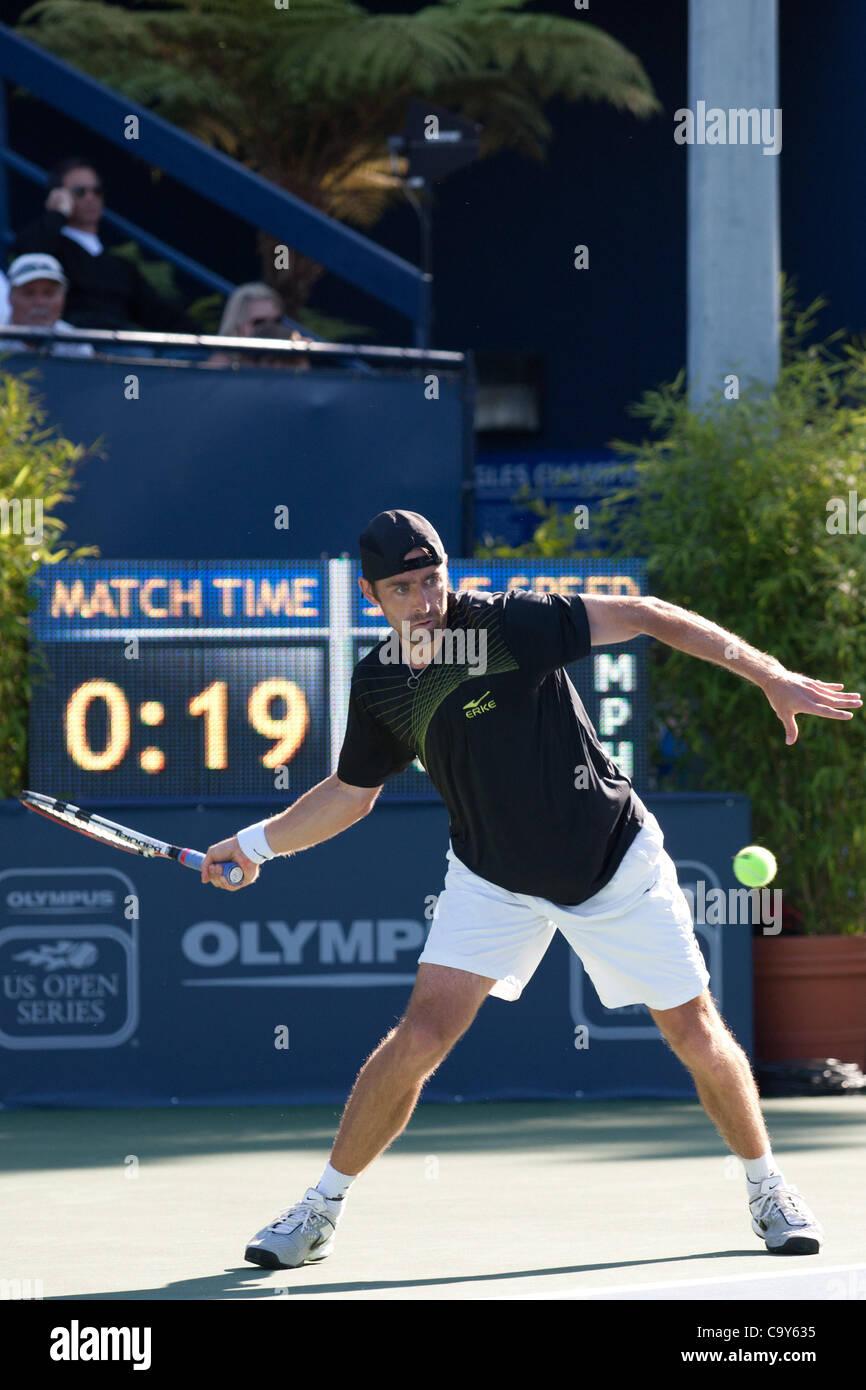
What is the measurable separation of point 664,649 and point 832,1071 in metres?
1.90

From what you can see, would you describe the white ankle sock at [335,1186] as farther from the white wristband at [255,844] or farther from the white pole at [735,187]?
the white pole at [735,187]

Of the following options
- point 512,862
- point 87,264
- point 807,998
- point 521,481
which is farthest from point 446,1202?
point 521,481

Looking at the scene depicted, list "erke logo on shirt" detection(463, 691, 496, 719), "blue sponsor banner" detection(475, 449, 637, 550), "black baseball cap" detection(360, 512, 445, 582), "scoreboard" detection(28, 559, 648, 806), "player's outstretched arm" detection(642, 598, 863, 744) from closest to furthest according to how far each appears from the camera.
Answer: "player's outstretched arm" detection(642, 598, 863, 744), "black baseball cap" detection(360, 512, 445, 582), "erke logo on shirt" detection(463, 691, 496, 719), "scoreboard" detection(28, 559, 648, 806), "blue sponsor banner" detection(475, 449, 637, 550)

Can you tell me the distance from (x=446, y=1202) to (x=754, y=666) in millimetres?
2218

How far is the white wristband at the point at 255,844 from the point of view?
5.51 metres

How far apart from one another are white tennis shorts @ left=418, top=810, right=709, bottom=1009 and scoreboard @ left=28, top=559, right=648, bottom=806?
3.13 meters

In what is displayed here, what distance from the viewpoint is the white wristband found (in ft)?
18.1

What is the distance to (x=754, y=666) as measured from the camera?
505 cm

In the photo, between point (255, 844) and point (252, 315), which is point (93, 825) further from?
point (252, 315)

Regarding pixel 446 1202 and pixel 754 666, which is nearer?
pixel 754 666

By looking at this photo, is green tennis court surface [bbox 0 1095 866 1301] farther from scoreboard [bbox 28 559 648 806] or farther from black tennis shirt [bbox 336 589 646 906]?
scoreboard [bbox 28 559 648 806]

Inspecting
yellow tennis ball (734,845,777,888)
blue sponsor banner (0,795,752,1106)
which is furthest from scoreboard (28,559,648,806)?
yellow tennis ball (734,845,777,888)

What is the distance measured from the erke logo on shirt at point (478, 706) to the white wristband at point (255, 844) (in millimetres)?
623

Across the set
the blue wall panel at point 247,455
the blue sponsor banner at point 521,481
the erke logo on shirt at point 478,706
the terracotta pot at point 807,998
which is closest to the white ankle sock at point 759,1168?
the erke logo on shirt at point 478,706
